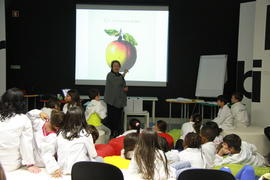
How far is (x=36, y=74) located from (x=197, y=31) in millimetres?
3932

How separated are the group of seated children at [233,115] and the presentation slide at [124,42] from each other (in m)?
2.24

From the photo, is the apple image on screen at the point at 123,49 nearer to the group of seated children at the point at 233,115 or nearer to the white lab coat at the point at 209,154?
→ the group of seated children at the point at 233,115

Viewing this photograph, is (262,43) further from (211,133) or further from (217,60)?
(211,133)

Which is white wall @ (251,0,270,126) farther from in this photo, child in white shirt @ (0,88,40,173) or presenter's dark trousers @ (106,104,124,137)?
child in white shirt @ (0,88,40,173)

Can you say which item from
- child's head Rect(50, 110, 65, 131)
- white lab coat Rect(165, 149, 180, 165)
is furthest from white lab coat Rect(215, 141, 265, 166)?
child's head Rect(50, 110, 65, 131)

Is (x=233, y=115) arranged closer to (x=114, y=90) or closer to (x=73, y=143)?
(x=114, y=90)

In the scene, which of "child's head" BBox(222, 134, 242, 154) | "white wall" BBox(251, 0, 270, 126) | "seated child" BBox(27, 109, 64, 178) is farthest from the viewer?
"white wall" BBox(251, 0, 270, 126)

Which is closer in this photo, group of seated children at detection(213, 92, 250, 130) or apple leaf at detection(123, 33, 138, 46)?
group of seated children at detection(213, 92, 250, 130)

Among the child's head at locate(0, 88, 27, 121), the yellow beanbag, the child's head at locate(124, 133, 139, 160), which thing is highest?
the child's head at locate(0, 88, 27, 121)

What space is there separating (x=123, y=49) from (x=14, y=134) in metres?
5.12

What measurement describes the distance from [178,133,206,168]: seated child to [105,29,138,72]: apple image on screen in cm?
463

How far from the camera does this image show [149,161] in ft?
6.98

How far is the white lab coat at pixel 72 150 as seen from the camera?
89.4 inches

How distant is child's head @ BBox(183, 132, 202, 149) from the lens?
8.71 feet
